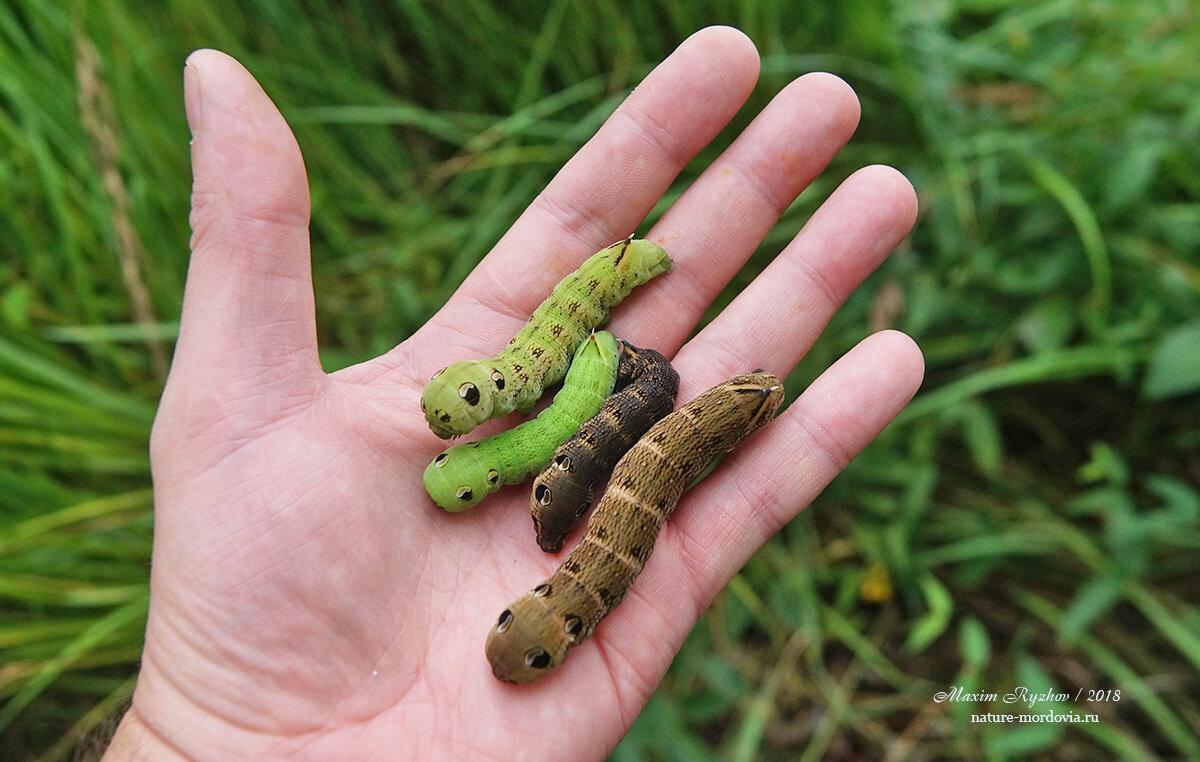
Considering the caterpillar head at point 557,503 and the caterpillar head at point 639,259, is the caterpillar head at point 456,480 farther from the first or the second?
the caterpillar head at point 639,259

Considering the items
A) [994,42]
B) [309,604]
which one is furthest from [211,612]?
[994,42]

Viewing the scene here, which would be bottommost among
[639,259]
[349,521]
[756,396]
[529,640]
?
[756,396]

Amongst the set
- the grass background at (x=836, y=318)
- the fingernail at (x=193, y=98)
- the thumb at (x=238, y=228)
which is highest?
the fingernail at (x=193, y=98)

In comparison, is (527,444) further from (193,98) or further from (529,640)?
(193,98)

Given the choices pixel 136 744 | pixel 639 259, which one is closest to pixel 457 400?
pixel 639 259

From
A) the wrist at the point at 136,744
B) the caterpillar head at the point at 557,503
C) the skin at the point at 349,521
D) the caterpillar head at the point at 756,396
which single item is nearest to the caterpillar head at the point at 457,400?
the skin at the point at 349,521

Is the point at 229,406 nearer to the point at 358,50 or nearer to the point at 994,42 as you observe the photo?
the point at 358,50

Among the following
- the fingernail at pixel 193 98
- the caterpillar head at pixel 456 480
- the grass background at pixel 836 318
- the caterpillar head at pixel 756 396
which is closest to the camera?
the fingernail at pixel 193 98
